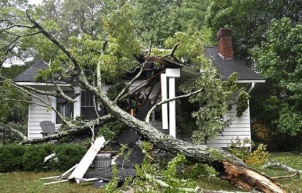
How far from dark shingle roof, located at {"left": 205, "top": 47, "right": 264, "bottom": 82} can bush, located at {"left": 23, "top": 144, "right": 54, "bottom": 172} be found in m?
7.04

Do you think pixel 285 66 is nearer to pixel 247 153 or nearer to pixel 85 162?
pixel 247 153

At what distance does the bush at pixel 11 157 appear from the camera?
26.8 feet

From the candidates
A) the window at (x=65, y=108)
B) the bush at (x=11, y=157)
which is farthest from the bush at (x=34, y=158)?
the window at (x=65, y=108)

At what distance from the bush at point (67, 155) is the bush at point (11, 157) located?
1126mm

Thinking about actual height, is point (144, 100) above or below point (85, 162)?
above

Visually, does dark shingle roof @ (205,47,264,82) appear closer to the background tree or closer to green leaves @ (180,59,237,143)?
the background tree

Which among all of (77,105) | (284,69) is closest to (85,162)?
(77,105)

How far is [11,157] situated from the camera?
824 cm

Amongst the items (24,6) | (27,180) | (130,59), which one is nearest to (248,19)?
(130,59)

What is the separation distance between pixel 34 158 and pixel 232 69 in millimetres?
8289

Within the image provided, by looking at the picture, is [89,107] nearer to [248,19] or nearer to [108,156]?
[108,156]

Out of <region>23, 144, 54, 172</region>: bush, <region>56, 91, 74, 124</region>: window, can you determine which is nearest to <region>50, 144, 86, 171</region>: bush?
<region>23, 144, 54, 172</region>: bush

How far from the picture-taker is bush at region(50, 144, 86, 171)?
786cm

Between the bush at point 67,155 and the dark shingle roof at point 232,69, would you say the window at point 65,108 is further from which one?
the dark shingle roof at point 232,69
